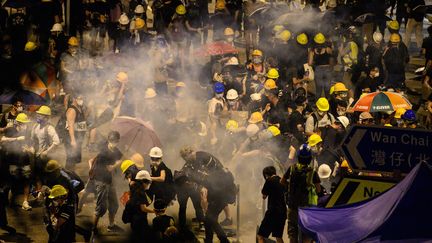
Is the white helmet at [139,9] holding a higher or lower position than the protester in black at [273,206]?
higher

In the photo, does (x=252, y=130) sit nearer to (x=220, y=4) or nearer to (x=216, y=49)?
(x=216, y=49)

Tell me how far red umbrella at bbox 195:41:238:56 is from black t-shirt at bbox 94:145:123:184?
7455 millimetres

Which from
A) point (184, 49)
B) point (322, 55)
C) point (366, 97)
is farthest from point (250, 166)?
point (184, 49)

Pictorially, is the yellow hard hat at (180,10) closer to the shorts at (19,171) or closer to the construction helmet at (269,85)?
the construction helmet at (269,85)

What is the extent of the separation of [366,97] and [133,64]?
6.30m

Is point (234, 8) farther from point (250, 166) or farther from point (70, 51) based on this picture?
point (250, 166)

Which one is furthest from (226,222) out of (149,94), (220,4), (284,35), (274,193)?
(220,4)

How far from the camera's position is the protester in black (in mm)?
14734

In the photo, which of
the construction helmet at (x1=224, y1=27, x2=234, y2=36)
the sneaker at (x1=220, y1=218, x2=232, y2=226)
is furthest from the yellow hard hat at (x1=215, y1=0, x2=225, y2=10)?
the sneaker at (x1=220, y1=218, x2=232, y2=226)

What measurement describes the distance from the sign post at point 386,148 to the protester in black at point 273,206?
477 cm

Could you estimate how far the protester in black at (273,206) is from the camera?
14734 millimetres

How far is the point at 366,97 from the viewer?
63.0 feet

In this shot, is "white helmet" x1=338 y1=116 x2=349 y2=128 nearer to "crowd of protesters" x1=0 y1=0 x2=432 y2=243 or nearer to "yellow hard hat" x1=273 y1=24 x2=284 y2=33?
"crowd of protesters" x1=0 y1=0 x2=432 y2=243

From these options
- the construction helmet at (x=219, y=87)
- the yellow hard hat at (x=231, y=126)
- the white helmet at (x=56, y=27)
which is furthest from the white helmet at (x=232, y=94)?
the white helmet at (x=56, y=27)
